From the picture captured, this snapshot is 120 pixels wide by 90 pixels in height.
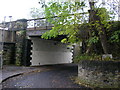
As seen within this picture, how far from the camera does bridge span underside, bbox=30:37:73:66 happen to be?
548 inches

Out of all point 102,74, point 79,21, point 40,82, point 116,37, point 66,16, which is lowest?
point 40,82

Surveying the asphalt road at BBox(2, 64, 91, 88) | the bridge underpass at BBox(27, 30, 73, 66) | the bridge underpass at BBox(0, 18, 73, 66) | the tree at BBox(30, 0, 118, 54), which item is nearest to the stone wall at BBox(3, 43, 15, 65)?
the bridge underpass at BBox(0, 18, 73, 66)

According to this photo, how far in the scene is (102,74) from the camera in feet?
18.5

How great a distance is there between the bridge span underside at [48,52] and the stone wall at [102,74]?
8.33 meters

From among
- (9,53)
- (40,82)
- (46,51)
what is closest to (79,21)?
(40,82)

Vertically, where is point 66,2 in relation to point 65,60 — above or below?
above

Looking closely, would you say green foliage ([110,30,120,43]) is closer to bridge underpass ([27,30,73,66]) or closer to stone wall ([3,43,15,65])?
bridge underpass ([27,30,73,66])

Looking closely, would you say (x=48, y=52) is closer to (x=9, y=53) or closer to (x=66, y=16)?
(x=9, y=53)

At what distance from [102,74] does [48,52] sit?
11.2m

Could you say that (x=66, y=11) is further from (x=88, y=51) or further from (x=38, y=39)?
(x=38, y=39)

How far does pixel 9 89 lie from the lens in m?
5.12

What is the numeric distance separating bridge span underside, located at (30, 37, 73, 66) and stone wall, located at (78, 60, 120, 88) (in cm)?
833

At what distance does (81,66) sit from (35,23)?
25.3 feet

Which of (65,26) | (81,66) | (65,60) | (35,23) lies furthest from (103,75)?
(65,60)
